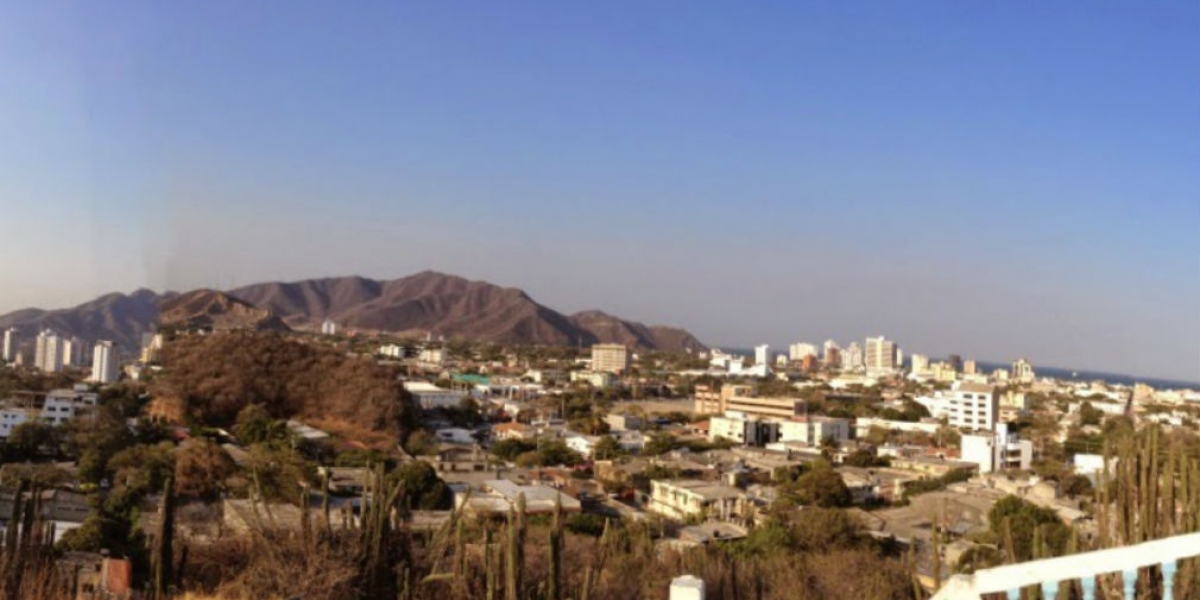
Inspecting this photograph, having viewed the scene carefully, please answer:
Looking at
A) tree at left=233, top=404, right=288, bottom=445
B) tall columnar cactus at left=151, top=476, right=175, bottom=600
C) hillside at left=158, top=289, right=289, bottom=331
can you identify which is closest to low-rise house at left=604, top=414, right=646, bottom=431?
tree at left=233, top=404, right=288, bottom=445

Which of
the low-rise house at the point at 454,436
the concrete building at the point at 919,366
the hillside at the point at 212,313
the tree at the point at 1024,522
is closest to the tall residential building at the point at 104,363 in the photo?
the low-rise house at the point at 454,436

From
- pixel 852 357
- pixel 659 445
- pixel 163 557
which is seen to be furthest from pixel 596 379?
pixel 852 357

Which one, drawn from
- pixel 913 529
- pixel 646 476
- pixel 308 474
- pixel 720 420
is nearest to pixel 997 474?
pixel 913 529

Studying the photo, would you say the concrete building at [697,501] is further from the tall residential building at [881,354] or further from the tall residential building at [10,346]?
the tall residential building at [881,354]

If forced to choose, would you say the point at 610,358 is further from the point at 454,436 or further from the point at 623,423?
the point at 454,436

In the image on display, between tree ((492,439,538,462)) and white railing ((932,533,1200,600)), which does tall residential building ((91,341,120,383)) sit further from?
white railing ((932,533,1200,600))

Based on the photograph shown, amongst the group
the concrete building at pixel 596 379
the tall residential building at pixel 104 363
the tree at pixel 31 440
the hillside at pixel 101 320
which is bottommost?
the concrete building at pixel 596 379

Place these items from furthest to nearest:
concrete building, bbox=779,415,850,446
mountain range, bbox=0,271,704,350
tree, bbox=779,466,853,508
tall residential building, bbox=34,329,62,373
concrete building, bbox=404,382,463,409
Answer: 1. mountain range, bbox=0,271,704,350
2. concrete building, bbox=404,382,463,409
3. concrete building, bbox=779,415,850,446
4. tall residential building, bbox=34,329,62,373
5. tree, bbox=779,466,853,508

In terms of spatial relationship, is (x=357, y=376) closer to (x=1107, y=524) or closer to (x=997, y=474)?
(x=997, y=474)
